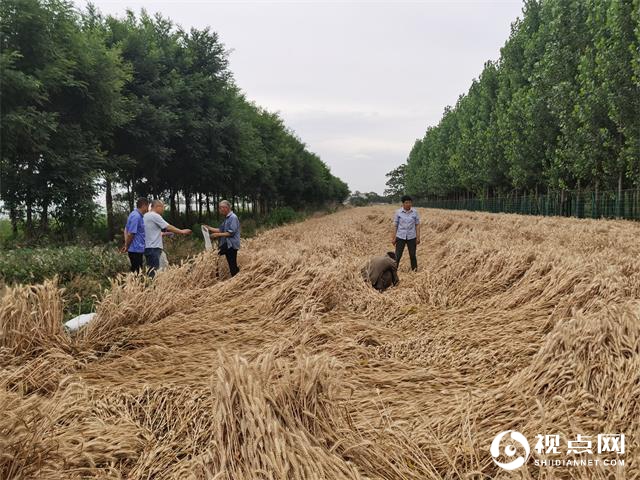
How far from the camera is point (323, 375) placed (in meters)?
2.36

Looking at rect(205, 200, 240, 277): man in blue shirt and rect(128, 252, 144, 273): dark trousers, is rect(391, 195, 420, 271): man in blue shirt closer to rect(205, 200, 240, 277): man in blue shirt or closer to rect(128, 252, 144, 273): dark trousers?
rect(205, 200, 240, 277): man in blue shirt

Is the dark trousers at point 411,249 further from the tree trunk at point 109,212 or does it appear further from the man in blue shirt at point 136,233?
the tree trunk at point 109,212

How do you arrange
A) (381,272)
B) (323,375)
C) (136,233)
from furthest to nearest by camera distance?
(136,233) → (381,272) → (323,375)

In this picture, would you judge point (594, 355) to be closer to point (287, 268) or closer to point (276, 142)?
point (287, 268)

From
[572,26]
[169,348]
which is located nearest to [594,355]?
[169,348]

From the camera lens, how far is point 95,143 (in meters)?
14.0

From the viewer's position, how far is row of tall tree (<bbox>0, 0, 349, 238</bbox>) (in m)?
11.5

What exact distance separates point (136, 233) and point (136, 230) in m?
0.07

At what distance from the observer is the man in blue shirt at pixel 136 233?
854 cm

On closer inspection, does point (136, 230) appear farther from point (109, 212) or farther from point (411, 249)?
point (109, 212)

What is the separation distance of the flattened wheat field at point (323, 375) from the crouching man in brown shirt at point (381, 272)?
3.86 feet

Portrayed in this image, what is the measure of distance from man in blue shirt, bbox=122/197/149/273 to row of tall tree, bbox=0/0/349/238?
4.31 m

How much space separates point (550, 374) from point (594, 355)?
261mm

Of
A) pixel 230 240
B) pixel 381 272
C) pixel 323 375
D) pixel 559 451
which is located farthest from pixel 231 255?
pixel 559 451
